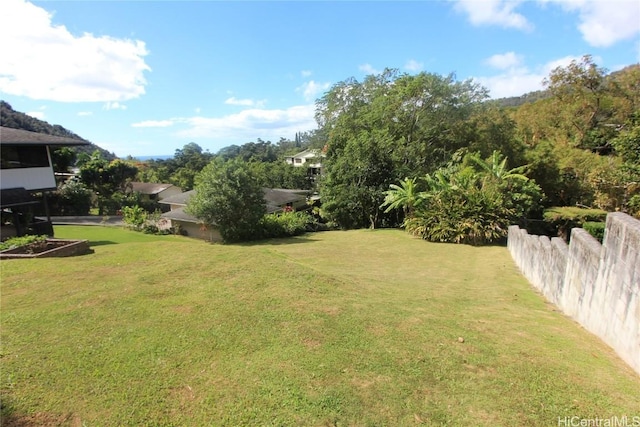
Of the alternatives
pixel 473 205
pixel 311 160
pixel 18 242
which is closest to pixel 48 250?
pixel 18 242

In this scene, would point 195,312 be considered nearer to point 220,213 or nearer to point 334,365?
point 334,365

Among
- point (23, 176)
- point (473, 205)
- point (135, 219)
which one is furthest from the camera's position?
point (135, 219)

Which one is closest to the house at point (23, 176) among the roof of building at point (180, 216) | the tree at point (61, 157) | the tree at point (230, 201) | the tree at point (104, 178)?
the tree at point (230, 201)

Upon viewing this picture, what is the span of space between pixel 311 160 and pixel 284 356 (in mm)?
30262

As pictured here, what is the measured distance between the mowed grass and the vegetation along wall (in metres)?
0.28

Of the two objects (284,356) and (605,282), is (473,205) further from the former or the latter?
(284,356)

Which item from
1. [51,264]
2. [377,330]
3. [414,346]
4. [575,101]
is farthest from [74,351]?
[575,101]

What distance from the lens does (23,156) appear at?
1491cm

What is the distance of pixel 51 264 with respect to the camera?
8.28 metres

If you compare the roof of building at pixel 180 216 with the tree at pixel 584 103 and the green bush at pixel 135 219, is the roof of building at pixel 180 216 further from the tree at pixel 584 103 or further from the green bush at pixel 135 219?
the tree at pixel 584 103

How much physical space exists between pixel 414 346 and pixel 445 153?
21.5 m

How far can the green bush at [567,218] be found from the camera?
56.5 feet

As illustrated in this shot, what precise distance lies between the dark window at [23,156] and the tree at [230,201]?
23.7 ft

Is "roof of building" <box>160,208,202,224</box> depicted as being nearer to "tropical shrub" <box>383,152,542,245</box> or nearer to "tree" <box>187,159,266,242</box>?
"tree" <box>187,159,266,242</box>
